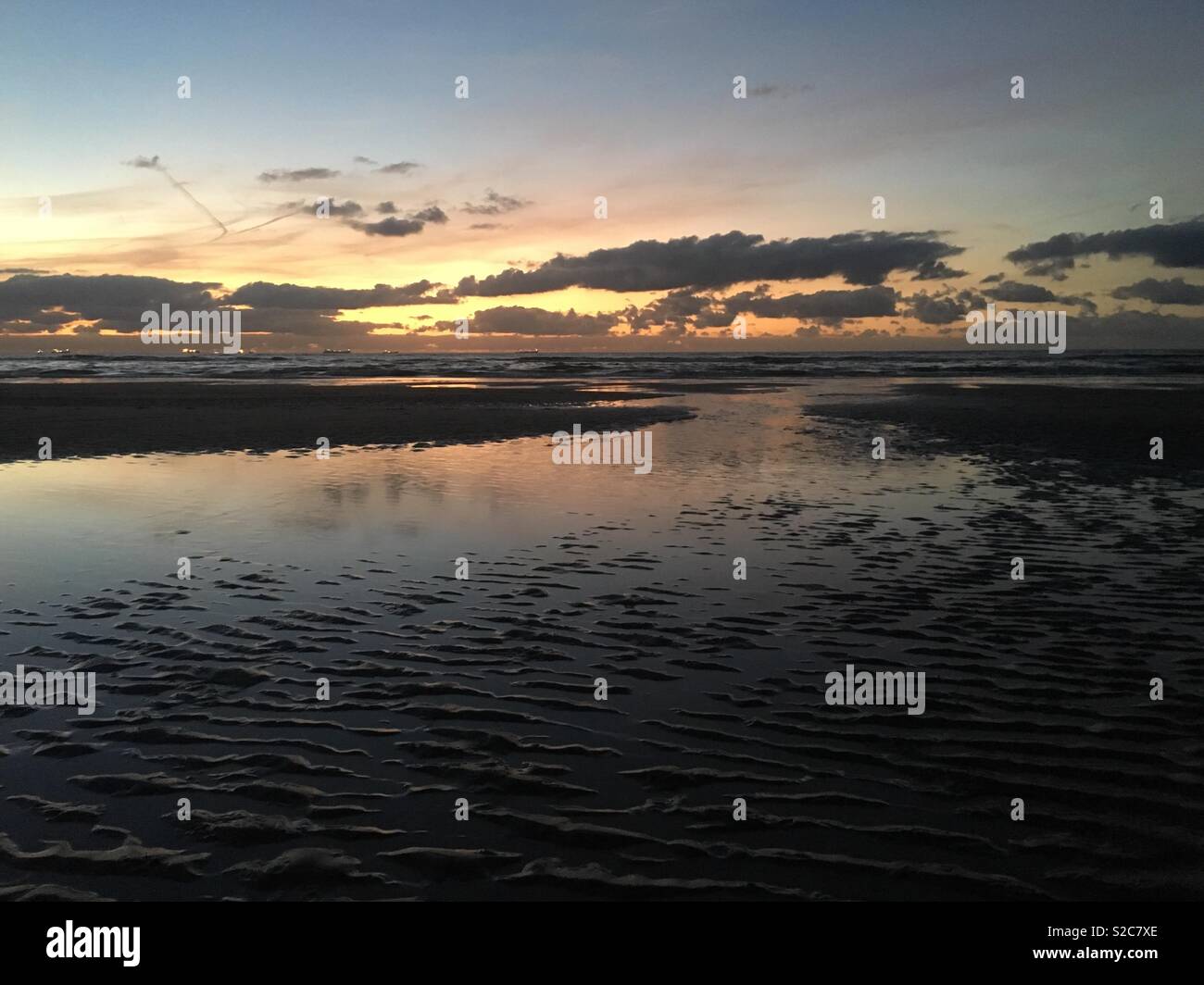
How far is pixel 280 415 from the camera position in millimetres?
37656

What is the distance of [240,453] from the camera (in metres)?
25.4

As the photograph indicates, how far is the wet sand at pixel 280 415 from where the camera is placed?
28.7m

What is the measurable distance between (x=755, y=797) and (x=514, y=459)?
19.0 metres

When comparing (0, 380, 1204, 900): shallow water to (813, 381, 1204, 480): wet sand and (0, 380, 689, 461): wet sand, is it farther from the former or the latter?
(0, 380, 689, 461): wet sand

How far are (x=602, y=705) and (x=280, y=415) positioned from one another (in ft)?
110

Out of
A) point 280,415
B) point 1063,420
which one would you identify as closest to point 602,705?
point 1063,420

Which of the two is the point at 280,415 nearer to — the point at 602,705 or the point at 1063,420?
the point at 1063,420

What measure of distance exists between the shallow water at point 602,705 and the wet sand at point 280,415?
12.6 metres

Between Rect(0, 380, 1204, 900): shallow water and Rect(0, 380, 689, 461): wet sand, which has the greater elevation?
Rect(0, 380, 689, 461): wet sand

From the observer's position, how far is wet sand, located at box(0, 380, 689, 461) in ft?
94.1

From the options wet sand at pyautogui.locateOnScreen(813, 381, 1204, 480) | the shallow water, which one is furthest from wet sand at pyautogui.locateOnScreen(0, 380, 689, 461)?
the shallow water

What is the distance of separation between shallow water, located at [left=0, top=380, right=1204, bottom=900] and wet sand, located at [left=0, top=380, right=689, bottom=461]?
496 inches

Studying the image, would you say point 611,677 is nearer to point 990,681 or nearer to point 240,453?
point 990,681
